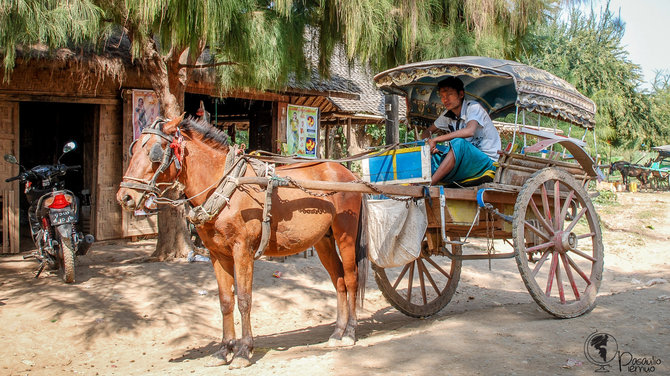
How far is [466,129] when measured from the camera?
5.27m

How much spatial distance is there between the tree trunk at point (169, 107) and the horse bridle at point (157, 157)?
283 centimetres

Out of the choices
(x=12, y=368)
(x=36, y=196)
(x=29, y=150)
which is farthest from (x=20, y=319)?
(x=29, y=150)

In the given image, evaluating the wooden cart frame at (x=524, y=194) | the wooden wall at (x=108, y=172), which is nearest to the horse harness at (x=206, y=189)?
the wooden cart frame at (x=524, y=194)

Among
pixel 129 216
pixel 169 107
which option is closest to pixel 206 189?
pixel 169 107

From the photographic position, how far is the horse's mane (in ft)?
15.7

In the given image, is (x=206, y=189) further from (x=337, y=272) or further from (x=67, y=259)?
(x=67, y=259)

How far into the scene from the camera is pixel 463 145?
514 centimetres

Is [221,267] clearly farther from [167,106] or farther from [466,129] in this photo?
[167,106]

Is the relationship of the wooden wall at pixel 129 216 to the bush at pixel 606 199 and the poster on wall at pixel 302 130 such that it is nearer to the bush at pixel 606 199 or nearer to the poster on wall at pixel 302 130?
the poster on wall at pixel 302 130

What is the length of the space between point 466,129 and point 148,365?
3.66m

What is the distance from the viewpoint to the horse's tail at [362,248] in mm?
5453

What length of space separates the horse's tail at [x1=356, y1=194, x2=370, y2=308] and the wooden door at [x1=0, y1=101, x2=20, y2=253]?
6002 mm

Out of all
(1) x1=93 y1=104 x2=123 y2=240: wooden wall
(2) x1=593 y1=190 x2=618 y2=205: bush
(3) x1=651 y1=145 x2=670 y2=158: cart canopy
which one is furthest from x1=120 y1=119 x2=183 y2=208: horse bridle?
(3) x1=651 y1=145 x2=670 y2=158: cart canopy

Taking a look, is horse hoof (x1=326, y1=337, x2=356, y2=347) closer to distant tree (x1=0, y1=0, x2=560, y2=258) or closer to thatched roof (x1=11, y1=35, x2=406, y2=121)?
distant tree (x1=0, y1=0, x2=560, y2=258)
